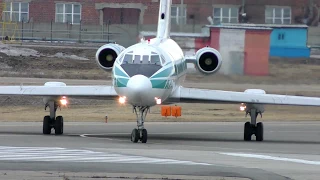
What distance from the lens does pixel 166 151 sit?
24.5 m

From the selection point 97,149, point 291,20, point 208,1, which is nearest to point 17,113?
point 97,149

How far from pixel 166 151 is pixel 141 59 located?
4.48 metres

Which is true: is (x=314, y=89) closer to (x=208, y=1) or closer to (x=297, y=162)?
(x=208, y=1)

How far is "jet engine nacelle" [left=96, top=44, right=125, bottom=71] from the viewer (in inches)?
1251

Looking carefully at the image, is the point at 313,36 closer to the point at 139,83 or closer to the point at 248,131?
the point at 248,131

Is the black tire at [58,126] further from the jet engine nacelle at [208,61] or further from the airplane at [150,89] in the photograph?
the jet engine nacelle at [208,61]

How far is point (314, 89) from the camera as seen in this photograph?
5000 cm

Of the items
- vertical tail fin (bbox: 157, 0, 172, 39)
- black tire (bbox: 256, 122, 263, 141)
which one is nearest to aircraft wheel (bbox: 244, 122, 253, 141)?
black tire (bbox: 256, 122, 263, 141)

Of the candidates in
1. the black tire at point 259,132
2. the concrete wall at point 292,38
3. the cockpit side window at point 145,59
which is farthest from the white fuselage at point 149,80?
the concrete wall at point 292,38

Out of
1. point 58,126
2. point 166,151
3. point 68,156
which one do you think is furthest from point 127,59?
point 68,156

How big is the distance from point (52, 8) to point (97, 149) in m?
54.1

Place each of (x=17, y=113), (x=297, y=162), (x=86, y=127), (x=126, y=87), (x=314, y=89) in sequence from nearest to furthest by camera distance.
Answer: (x=297, y=162) < (x=126, y=87) < (x=86, y=127) < (x=17, y=113) < (x=314, y=89)

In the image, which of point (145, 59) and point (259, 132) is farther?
point (259, 132)

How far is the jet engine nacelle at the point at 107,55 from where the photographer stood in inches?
1251
